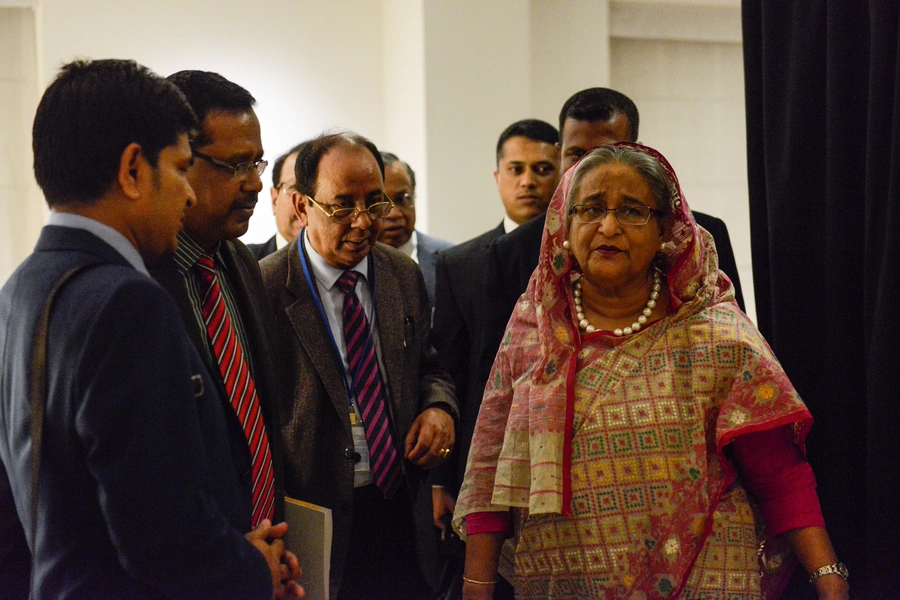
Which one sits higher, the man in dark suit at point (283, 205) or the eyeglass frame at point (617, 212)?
the man in dark suit at point (283, 205)

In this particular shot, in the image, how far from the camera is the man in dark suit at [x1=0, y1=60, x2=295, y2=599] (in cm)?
112

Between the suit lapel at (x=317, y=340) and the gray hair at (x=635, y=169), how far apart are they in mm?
634

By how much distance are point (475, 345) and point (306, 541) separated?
3.47 feet

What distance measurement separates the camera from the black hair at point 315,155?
2.26m

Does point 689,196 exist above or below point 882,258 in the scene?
above

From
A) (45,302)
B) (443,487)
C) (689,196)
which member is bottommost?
(443,487)

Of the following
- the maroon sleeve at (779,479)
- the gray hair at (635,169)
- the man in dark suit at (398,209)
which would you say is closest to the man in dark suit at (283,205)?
the man in dark suit at (398,209)

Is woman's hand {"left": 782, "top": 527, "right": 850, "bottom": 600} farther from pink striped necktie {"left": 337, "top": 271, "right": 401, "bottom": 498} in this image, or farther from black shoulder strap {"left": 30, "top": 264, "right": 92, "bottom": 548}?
black shoulder strap {"left": 30, "top": 264, "right": 92, "bottom": 548}

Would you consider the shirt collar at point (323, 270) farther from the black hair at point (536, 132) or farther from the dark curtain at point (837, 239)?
the black hair at point (536, 132)

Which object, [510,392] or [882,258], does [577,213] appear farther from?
[882,258]

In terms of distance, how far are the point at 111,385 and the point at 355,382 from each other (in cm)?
105

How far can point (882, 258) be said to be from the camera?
2.03 metres

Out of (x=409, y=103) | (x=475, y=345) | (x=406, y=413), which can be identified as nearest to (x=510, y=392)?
(x=406, y=413)

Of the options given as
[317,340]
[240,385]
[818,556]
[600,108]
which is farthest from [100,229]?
[600,108]
